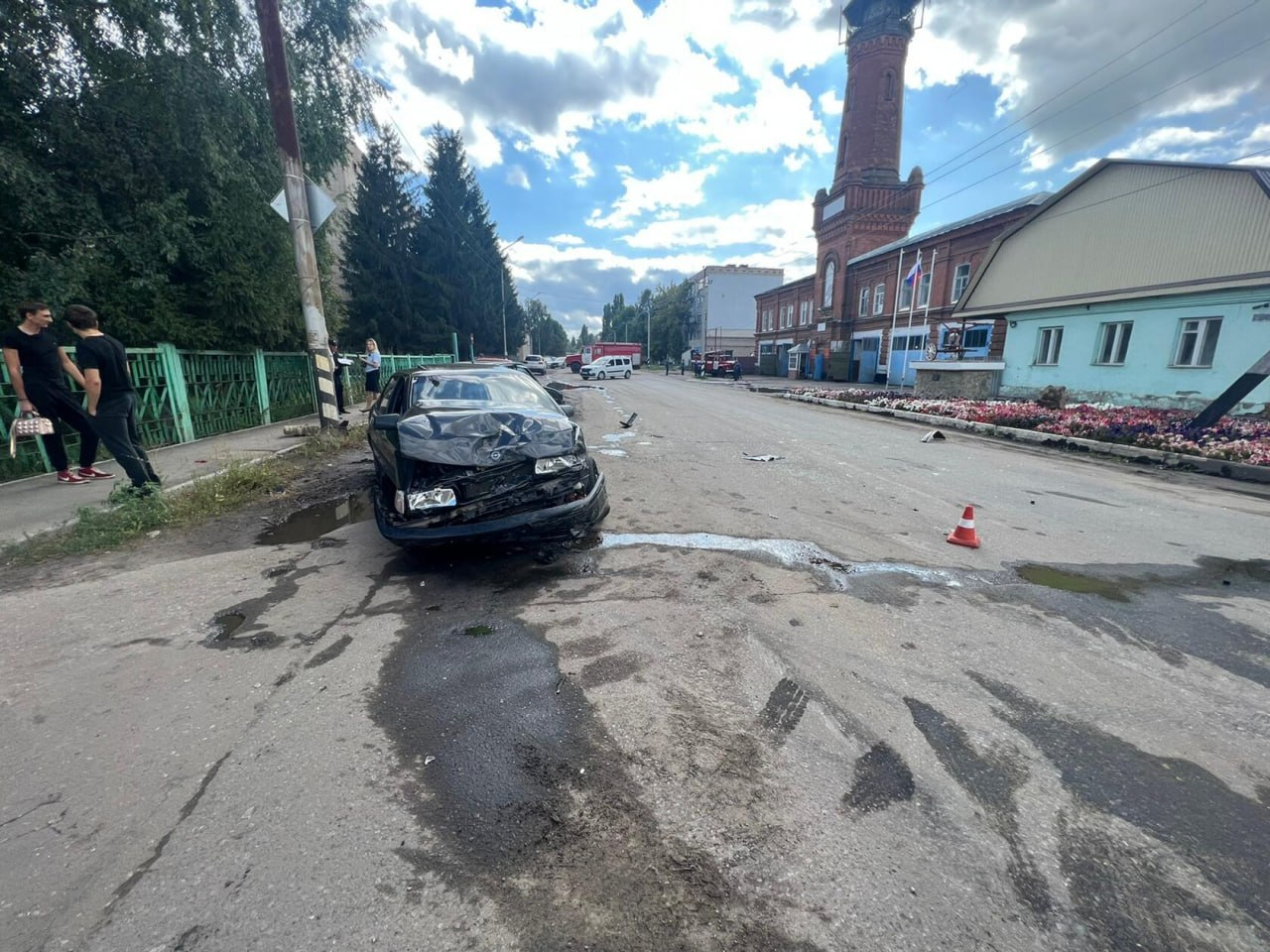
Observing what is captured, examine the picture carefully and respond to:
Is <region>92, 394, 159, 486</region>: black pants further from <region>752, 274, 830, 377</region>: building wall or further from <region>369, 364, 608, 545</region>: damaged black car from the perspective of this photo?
<region>752, 274, 830, 377</region>: building wall

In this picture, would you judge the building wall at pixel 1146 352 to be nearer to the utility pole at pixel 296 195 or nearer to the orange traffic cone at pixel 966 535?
the orange traffic cone at pixel 966 535

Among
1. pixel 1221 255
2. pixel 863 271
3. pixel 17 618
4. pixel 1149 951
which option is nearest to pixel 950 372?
pixel 1221 255

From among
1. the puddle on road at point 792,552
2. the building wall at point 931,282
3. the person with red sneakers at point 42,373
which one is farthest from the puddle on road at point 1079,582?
the building wall at point 931,282

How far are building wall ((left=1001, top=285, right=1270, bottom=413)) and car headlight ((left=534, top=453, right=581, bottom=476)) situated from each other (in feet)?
53.7

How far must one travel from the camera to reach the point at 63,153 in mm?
8094

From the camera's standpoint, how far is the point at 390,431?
4.52 meters

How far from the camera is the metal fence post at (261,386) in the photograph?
36.1 ft

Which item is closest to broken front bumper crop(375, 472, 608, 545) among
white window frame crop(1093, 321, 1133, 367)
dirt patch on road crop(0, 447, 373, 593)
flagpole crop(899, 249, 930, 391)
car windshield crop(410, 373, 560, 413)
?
car windshield crop(410, 373, 560, 413)

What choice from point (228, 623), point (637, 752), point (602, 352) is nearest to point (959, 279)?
point (637, 752)

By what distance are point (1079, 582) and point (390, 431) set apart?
18.6 feet

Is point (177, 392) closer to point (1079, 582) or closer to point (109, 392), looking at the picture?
point (109, 392)

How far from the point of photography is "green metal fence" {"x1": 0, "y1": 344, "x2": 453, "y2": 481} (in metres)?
6.80

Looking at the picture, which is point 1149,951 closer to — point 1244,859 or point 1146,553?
point 1244,859

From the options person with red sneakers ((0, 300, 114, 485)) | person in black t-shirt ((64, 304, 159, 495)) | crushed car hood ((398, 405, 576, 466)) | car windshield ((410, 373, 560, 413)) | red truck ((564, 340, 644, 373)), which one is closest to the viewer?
crushed car hood ((398, 405, 576, 466))
